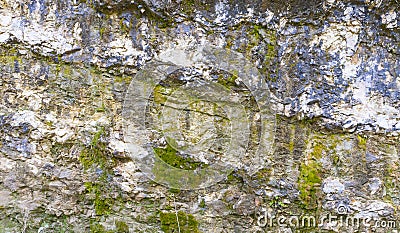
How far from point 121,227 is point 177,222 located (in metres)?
0.31

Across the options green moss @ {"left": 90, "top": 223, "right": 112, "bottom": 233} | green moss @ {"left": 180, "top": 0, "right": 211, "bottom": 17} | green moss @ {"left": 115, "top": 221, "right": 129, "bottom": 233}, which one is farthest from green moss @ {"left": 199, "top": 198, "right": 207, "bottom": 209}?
green moss @ {"left": 180, "top": 0, "right": 211, "bottom": 17}

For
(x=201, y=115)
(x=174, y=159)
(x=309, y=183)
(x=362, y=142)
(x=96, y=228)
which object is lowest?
(x=96, y=228)

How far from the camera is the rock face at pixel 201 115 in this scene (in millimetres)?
1756

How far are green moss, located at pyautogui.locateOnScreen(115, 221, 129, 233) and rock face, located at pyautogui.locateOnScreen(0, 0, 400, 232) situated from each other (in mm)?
11

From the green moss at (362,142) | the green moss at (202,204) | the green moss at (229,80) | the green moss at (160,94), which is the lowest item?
the green moss at (202,204)

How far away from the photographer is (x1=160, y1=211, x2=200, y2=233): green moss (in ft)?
6.14

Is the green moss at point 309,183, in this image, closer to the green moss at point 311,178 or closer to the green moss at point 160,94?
the green moss at point 311,178

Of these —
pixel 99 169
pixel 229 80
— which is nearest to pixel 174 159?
pixel 99 169

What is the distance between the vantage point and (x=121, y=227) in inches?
74.1

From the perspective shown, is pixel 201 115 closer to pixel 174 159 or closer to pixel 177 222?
pixel 174 159

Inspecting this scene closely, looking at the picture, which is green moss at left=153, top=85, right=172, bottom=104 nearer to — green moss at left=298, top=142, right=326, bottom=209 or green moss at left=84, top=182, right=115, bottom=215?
green moss at left=84, top=182, right=115, bottom=215

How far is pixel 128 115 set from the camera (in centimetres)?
185

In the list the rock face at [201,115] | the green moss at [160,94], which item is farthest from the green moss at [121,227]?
the green moss at [160,94]

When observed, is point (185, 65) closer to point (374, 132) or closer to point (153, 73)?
point (153, 73)
